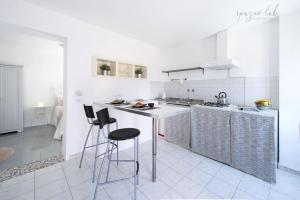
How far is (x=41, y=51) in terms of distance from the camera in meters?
4.18

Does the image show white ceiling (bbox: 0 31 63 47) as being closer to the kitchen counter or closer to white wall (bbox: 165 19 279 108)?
white wall (bbox: 165 19 279 108)

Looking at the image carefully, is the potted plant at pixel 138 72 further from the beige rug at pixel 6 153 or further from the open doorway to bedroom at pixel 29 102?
the beige rug at pixel 6 153

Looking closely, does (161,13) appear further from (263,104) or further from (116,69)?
(263,104)

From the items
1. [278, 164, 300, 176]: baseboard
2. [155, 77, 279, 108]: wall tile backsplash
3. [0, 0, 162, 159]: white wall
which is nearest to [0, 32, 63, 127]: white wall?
[0, 0, 162, 159]: white wall

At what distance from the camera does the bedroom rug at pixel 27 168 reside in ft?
5.98

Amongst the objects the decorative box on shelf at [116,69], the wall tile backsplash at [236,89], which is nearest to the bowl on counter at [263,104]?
the wall tile backsplash at [236,89]

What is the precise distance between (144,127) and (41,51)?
393 centimetres

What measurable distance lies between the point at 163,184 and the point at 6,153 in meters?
2.77

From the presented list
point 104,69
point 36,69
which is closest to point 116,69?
point 104,69

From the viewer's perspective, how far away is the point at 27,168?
1.98m

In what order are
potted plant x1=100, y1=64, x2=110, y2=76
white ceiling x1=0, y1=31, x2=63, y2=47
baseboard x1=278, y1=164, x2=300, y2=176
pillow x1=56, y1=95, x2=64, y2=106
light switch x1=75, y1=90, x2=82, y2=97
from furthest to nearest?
pillow x1=56, y1=95, x2=64, y2=106, white ceiling x1=0, y1=31, x2=63, y2=47, potted plant x1=100, y1=64, x2=110, y2=76, light switch x1=75, y1=90, x2=82, y2=97, baseboard x1=278, y1=164, x2=300, y2=176

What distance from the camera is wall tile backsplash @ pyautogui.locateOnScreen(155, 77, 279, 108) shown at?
2.16 m

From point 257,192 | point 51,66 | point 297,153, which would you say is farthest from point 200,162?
point 51,66

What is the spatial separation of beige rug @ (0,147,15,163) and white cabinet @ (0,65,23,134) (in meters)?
1.15
